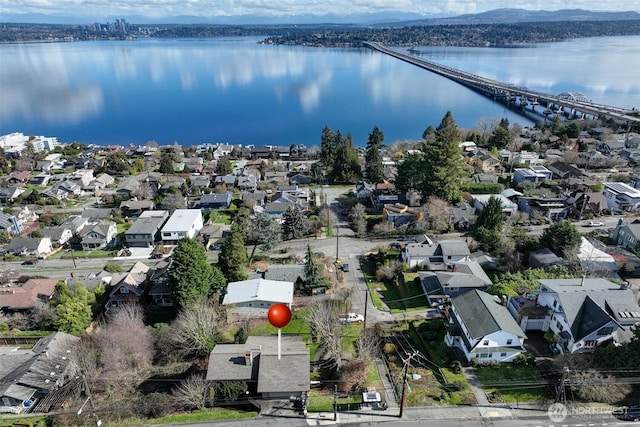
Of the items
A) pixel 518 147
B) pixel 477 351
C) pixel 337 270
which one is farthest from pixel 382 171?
pixel 477 351

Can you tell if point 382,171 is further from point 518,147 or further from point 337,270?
point 518,147

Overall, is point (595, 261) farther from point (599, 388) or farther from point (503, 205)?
point (599, 388)

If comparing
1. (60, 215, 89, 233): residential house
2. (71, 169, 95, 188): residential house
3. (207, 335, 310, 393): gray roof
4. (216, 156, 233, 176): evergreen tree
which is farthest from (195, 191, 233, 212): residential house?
(207, 335, 310, 393): gray roof

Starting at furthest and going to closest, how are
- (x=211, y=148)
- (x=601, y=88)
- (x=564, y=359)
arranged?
1. (x=601, y=88)
2. (x=211, y=148)
3. (x=564, y=359)

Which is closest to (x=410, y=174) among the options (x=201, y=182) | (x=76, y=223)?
(x=201, y=182)

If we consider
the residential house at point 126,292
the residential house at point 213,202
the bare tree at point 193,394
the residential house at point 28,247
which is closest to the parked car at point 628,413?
the bare tree at point 193,394

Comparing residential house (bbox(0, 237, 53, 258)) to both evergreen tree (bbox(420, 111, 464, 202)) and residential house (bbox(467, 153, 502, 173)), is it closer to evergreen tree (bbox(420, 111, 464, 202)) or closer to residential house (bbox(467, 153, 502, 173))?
evergreen tree (bbox(420, 111, 464, 202))
